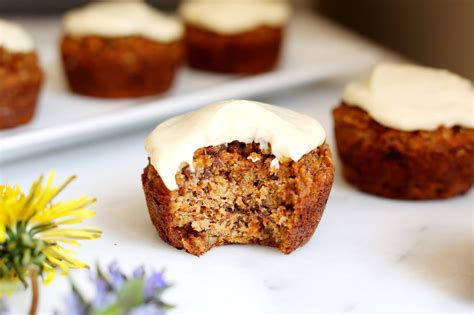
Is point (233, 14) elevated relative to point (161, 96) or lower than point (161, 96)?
elevated

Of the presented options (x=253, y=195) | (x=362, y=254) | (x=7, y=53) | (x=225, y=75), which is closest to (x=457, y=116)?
(x=362, y=254)

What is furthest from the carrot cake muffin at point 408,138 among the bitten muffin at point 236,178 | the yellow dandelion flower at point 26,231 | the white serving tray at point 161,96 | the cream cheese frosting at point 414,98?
the yellow dandelion flower at point 26,231

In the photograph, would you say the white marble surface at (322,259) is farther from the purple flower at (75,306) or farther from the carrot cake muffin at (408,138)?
the purple flower at (75,306)

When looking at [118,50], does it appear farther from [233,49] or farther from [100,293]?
[100,293]

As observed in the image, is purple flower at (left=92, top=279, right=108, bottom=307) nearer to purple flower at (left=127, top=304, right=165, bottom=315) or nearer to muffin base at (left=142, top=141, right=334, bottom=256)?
purple flower at (left=127, top=304, right=165, bottom=315)

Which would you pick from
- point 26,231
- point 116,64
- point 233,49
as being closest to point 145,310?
point 26,231

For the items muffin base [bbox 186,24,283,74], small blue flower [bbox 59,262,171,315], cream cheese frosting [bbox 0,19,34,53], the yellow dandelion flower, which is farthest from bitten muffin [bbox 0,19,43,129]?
small blue flower [bbox 59,262,171,315]

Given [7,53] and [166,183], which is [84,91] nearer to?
[7,53]
